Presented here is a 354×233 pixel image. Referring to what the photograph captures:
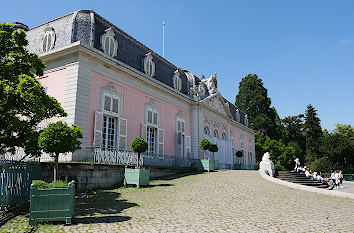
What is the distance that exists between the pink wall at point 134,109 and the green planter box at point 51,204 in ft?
22.8

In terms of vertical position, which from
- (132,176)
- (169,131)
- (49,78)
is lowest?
(132,176)

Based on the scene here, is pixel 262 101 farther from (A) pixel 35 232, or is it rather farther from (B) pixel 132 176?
(A) pixel 35 232

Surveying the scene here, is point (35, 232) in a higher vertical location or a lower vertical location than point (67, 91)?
lower

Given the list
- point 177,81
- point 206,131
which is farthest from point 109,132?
point 206,131

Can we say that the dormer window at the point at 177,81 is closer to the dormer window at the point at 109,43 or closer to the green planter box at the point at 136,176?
the dormer window at the point at 109,43

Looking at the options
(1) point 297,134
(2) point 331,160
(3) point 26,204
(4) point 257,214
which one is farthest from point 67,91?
(1) point 297,134

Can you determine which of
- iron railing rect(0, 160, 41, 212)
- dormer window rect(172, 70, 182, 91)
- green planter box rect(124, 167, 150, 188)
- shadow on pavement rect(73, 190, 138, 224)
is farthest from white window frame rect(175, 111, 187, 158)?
iron railing rect(0, 160, 41, 212)

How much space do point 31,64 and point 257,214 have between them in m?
7.21

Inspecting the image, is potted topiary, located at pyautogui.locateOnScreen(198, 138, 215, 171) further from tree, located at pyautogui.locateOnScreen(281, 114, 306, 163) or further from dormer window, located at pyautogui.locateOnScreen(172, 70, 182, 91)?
tree, located at pyautogui.locateOnScreen(281, 114, 306, 163)

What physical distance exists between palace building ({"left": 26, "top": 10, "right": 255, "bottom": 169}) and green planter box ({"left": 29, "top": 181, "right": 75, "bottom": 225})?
241 inches

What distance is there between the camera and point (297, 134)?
55.7 m

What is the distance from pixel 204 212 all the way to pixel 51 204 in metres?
3.59

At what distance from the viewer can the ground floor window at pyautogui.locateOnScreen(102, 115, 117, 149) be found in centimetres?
1368

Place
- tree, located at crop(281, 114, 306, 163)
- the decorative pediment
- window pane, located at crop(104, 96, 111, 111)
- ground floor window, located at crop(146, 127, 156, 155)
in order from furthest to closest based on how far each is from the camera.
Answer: tree, located at crop(281, 114, 306, 163), the decorative pediment, ground floor window, located at crop(146, 127, 156, 155), window pane, located at crop(104, 96, 111, 111)
